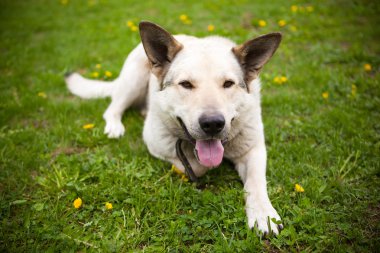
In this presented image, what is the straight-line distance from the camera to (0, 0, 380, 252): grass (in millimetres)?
2494

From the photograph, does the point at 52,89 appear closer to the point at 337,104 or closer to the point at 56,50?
the point at 56,50

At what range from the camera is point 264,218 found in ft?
8.30

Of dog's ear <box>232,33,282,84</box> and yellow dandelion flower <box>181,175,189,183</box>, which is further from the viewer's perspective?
yellow dandelion flower <box>181,175,189,183</box>

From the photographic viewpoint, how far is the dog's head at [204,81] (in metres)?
2.65

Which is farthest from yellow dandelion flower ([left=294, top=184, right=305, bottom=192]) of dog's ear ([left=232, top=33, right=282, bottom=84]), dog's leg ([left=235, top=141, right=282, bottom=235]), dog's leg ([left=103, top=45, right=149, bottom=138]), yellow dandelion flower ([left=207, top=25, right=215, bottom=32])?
yellow dandelion flower ([left=207, top=25, right=215, bottom=32])

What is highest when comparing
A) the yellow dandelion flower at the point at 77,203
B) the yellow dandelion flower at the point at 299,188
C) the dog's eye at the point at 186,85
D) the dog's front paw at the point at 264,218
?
the dog's eye at the point at 186,85

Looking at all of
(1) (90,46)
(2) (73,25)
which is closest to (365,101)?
(1) (90,46)

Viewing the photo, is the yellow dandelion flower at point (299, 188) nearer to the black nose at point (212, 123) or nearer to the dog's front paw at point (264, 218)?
the dog's front paw at point (264, 218)

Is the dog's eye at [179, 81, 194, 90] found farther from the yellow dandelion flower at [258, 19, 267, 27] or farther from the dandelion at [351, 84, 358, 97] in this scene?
the yellow dandelion flower at [258, 19, 267, 27]

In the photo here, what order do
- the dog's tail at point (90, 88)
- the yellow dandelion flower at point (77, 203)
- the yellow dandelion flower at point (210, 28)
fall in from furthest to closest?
the yellow dandelion flower at point (210, 28) < the dog's tail at point (90, 88) < the yellow dandelion flower at point (77, 203)

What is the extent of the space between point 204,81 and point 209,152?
68 centimetres

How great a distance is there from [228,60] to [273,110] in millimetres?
1585

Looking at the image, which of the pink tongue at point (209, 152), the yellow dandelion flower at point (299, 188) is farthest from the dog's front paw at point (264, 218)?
the pink tongue at point (209, 152)

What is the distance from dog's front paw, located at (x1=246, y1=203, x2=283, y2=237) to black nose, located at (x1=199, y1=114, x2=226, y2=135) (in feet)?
2.56
